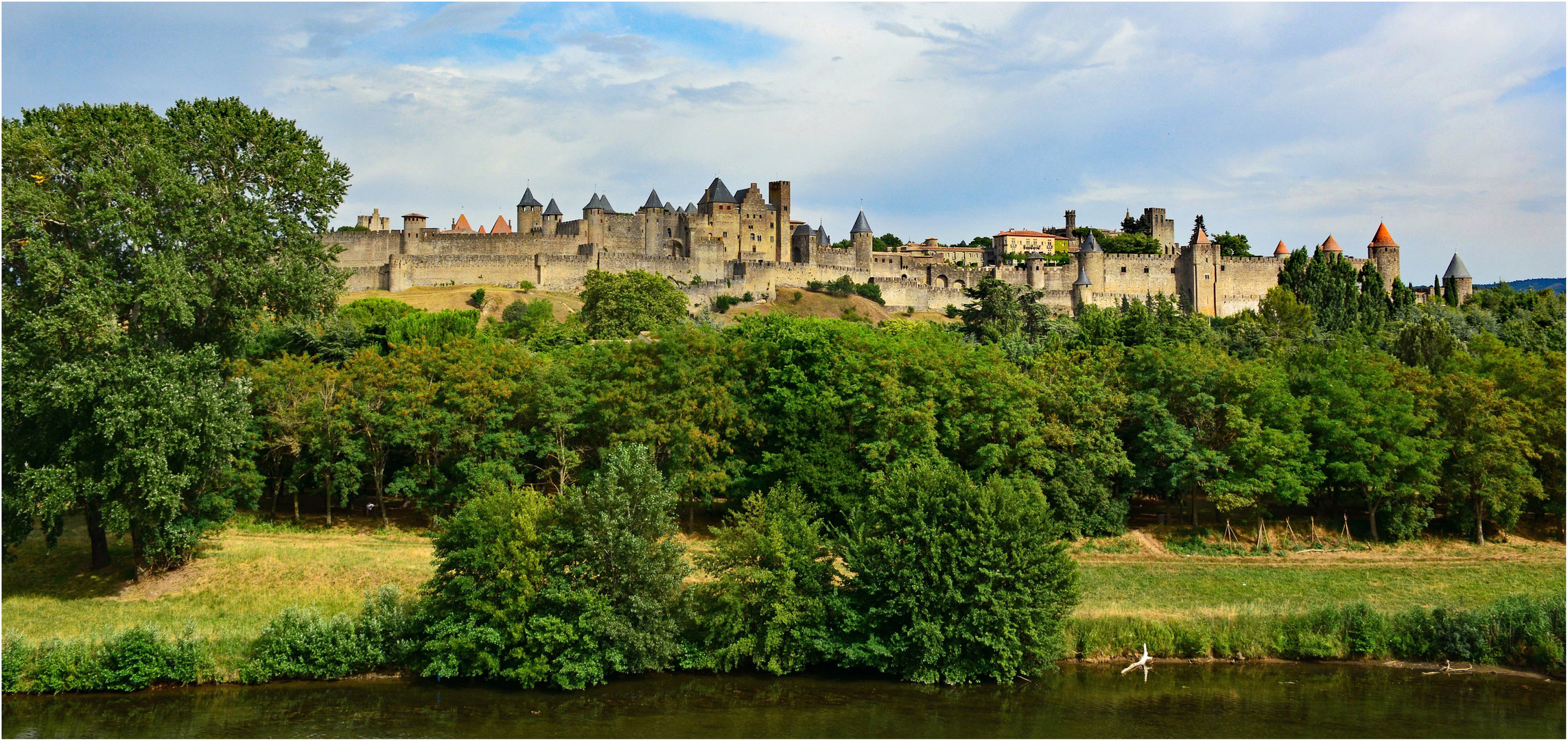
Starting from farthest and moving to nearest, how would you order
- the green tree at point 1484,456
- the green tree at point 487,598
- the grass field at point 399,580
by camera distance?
the green tree at point 1484,456
the grass field at point 399,580
the green tree at point 487,598

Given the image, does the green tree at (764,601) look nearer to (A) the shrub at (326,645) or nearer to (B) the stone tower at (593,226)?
(A) the shrub at (326,645)

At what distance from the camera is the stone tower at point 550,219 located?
318ft

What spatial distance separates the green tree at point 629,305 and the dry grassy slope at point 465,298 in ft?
26.0

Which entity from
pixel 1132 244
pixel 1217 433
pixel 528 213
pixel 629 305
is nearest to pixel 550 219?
pixel 528 213

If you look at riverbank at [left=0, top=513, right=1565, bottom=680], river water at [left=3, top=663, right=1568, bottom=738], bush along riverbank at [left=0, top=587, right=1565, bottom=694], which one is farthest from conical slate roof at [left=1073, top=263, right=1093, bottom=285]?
river water at [left=3, top=663, right=1568, bottom=738]

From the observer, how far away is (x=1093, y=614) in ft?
89.0

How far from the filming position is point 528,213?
330 ft

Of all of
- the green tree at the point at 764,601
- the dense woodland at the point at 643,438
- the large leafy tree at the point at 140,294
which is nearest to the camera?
the dense woodland at the point at 643,438

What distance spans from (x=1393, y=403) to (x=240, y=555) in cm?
3295

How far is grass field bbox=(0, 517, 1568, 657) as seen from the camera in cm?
2659

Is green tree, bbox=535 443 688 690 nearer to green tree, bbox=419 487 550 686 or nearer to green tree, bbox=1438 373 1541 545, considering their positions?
green tree, bbox=419 487 550 686

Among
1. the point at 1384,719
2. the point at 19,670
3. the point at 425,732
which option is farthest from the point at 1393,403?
the point at 19,670

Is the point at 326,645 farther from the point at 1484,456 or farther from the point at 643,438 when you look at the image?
the point at 1484,456

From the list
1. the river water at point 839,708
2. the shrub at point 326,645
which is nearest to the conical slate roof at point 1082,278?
the river water at point 839,708
